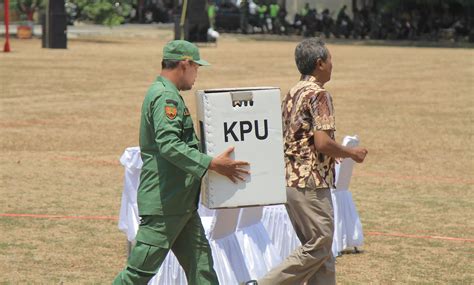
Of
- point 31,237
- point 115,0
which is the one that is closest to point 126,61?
point 115,0

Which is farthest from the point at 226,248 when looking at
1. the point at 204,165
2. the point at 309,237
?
the point at 204,165

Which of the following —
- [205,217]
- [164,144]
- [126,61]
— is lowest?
[126,61]

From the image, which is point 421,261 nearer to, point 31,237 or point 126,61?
point 31,237

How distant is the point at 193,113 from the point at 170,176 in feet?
50.6

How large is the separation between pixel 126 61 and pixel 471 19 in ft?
92.2

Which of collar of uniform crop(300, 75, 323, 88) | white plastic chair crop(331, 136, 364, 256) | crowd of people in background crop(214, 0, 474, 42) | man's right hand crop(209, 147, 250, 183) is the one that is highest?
collar of uniform crop(300, 75, 323, 88)

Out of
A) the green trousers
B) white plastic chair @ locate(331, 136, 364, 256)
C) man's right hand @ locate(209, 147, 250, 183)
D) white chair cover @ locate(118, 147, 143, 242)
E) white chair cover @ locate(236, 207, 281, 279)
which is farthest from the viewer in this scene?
white plastic chair @ locate(331, 136, 364, 256)

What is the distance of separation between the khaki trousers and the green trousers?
0.85 meters

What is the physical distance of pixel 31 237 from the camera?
10.2 meters

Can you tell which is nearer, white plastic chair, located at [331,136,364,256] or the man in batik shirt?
the man in batik shirt

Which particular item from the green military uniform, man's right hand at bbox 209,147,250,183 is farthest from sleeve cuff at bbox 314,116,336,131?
the green military uniform

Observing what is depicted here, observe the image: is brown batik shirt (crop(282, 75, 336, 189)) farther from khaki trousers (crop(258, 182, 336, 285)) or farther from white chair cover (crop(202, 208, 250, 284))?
white chair cover (crop(202, 208, 250, 284))

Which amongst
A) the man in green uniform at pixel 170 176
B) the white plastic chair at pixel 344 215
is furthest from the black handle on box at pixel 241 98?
the white plastic chair at pixel 344 215

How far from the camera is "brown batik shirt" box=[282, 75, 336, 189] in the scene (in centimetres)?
687
